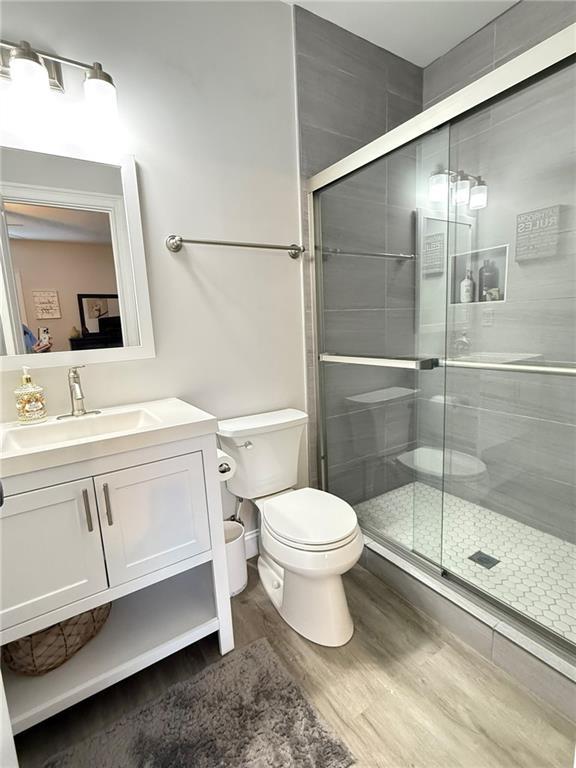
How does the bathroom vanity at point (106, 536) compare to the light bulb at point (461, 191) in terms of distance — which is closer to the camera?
the bathroom vanity at point (106, 536)

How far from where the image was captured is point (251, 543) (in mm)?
1959

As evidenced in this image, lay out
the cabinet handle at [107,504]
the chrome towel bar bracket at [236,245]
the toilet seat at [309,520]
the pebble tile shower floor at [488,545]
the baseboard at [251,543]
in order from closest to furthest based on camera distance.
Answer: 1. the cabinet handle at [107,504]
2. the toilet seat at [309,520]
3. the pebble tile shower floor at [488,545]
4. the chrome towel bar bracket at [236,245]
5. the baseboard at [251,543]

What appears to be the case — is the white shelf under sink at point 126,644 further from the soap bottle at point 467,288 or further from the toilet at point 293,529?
the soap bottle at point 467,288

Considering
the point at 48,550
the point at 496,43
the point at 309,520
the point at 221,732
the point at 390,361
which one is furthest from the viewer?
the point at 496,43

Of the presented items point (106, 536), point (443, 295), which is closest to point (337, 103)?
point (443, 295)

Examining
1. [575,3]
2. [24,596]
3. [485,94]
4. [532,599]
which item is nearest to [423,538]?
[532,599]

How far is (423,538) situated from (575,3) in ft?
8.12

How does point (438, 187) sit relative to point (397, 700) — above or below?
Result: above

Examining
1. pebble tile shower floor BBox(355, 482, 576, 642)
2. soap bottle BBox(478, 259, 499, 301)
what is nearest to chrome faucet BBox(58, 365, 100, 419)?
pebble tile shower floor BBox(355, 482, 576, 642)

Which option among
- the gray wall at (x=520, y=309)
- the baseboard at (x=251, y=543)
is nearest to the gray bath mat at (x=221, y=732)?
the baseboard at (x=251, y=543)

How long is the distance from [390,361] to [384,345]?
0.70ft

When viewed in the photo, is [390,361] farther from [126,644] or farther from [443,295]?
[126,644]

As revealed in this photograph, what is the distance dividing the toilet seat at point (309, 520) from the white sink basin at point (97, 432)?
503 mm

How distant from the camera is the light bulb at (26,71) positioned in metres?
1.20
